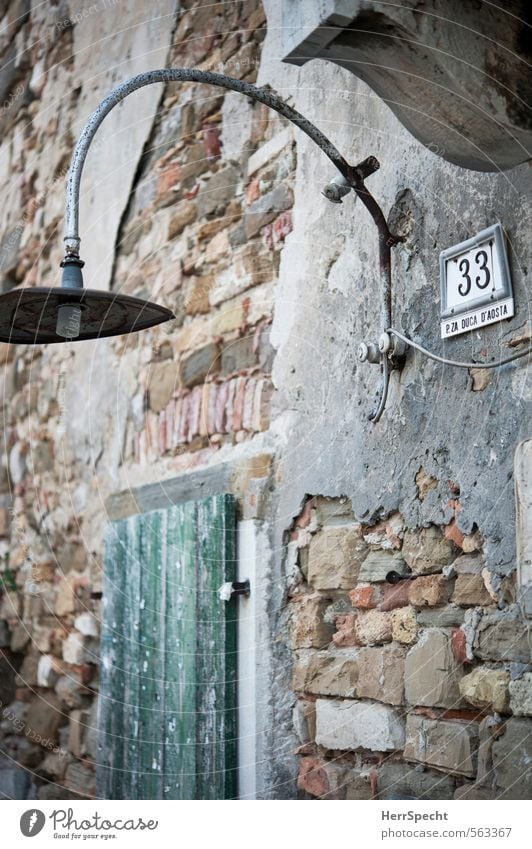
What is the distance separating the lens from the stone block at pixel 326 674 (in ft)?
8.75

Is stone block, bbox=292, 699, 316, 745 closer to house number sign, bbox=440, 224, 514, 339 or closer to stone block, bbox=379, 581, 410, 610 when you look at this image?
stone block, bbox=379, 581, 410, 610

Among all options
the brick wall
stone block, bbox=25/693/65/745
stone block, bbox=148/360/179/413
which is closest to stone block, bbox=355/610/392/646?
the brick wall

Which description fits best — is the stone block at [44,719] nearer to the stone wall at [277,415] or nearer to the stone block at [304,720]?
the stone wall at [277,415]

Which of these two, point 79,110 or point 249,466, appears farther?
point 79,110

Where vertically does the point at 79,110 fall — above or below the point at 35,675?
above

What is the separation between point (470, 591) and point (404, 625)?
0.89 ft

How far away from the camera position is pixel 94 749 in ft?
12.6

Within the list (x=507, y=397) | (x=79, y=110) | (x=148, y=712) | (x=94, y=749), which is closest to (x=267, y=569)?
(x=148, y=712)

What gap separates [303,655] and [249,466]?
2.12 ft

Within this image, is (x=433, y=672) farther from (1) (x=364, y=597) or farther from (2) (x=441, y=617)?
(1) (x=364, y=597)

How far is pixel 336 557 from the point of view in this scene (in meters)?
2.76

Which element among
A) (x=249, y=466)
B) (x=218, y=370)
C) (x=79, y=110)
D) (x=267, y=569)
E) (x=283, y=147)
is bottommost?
(x=267, y=569)

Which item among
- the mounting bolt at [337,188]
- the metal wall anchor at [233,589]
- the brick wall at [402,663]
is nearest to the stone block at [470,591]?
the brick wall at [402,663]
